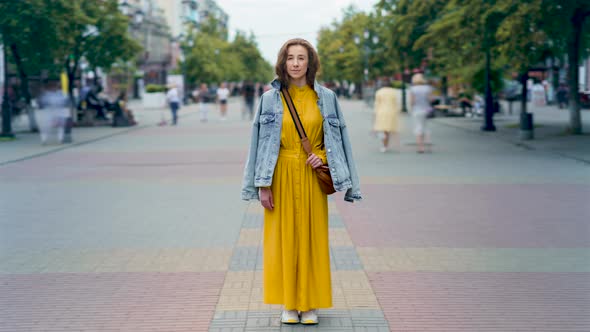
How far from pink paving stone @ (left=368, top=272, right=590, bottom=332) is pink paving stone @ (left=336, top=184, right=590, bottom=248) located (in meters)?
1.37

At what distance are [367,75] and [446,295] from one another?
2243 inches

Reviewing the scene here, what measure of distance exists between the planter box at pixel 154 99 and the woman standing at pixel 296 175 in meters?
53.0

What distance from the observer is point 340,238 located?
8164mm

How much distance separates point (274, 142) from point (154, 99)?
176ft

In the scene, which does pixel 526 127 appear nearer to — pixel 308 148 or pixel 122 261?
pixel 122 261

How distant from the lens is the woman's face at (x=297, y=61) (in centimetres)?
489

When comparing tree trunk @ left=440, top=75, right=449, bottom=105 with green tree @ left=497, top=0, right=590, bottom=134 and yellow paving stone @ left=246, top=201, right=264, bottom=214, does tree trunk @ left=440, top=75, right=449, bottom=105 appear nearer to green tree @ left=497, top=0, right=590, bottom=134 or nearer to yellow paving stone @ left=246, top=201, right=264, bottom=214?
green tree @ left=497, top=0, right=590, bottom=134

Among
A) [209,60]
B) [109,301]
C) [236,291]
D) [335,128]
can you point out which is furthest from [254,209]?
[209,60]

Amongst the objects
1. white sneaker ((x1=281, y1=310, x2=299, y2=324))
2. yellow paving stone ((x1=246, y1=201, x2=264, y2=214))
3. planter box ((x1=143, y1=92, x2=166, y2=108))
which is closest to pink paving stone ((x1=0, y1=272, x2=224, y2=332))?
white sneaker ((x1=281, y1=310, x2=299, y2=324))

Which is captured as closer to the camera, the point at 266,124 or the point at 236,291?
the point at 266,124

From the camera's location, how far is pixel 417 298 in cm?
581

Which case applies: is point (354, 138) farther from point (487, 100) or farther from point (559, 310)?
point (559, 310)

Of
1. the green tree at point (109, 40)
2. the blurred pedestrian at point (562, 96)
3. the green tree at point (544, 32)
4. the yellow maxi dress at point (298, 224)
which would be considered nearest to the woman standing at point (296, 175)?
the yellow maxi dress at point (298, 224)

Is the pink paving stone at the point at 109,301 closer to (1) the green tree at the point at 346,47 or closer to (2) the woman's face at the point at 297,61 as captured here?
(2) the woman's face at the point at 297,61
